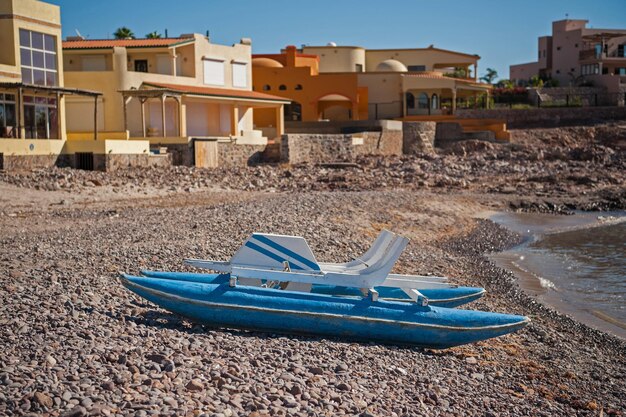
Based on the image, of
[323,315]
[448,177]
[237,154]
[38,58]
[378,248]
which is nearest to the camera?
[323,315]

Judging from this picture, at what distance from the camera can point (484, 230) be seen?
19.9 m

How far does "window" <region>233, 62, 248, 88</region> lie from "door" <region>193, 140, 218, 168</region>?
30.9 ft

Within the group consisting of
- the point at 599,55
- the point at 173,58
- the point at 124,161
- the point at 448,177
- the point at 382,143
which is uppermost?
the point at 599,55

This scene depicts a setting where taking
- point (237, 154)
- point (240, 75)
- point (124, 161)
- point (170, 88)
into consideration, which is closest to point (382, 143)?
point (240, 75)

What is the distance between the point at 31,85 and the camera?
25.7 m

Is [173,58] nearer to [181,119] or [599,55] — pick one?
[181,119]

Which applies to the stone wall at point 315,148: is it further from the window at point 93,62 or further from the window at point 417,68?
the window at point 417,68

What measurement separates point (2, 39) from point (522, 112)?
33.7 metres

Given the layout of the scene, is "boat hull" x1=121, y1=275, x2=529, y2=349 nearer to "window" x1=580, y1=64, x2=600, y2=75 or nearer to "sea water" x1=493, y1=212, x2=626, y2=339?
"sea water" x1=493, y1=212, x2=626, y2=339

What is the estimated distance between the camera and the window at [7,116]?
25312mm

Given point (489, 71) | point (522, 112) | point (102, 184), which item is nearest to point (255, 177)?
point (102, 184)

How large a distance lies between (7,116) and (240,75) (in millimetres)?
16110

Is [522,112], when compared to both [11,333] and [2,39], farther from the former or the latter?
[11,333]

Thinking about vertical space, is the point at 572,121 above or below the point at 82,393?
above
